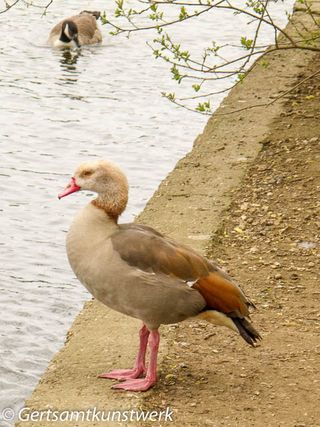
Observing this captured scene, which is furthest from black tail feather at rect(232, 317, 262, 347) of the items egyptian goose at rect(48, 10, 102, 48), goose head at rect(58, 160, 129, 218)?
egyptian goose at rect(48, 10, 102, 48)

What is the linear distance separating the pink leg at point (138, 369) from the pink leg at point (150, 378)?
0.28 feet

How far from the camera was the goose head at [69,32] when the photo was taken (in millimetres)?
15597

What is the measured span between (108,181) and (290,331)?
1.48 metres

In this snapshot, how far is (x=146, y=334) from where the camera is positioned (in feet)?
18.5

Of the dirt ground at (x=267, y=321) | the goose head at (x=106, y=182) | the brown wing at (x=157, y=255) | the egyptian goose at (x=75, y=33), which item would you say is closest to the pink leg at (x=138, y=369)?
the dirt ground at (x=267, y=321)

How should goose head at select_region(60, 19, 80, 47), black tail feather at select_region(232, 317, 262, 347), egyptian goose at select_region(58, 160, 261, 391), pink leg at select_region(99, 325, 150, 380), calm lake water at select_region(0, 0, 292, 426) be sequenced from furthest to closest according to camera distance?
goose head at select_region(60, 19, 80, 47), calm lake water at select_region(0, 0, 292, 426), pink leg at select_region(99, 325, 150, 380), black tail feather at select_region(232, 317, 262, 347), egyptian goose at select_region(58, 160, 261, 391)

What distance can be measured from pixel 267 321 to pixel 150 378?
3.85 feet

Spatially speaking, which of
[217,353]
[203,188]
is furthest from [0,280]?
[217,353]

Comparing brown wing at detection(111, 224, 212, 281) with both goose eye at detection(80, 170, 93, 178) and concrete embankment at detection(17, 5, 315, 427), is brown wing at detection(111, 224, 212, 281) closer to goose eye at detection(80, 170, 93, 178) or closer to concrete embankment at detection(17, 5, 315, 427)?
goose eye at detection(80, 170, 93, 178)

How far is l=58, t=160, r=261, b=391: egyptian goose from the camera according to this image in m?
5.34

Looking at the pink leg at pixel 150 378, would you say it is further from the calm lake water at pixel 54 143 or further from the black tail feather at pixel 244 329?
the calm lake water at pixel 54 143

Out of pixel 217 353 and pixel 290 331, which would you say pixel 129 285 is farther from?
pixel 290 331

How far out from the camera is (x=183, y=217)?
26.2 feet

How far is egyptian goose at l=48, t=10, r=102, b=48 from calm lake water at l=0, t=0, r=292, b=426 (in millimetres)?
177
